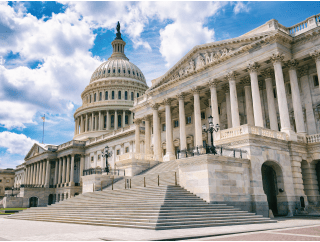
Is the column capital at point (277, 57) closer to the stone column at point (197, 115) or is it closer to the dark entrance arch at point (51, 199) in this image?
the stone column at point (197, 115)

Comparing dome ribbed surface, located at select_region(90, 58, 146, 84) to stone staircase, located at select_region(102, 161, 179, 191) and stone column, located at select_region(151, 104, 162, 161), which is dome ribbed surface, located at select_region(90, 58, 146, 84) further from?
stone staircase, located at select_region(102, 161, 179, 191)

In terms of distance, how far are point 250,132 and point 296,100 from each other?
9.61 metres

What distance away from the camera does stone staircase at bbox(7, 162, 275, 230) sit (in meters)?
18.7

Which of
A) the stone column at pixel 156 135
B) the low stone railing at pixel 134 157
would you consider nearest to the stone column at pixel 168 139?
the stone column at pixel 156 135

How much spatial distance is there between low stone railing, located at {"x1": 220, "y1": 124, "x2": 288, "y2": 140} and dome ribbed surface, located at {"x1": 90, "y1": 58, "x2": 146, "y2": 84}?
9079 cm

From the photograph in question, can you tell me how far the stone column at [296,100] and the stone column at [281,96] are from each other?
4.88 feet

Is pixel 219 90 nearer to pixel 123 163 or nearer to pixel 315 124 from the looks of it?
pixel 315 124

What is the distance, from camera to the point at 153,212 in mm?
19562

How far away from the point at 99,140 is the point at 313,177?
204ft

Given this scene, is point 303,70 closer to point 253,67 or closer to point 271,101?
point 271,101

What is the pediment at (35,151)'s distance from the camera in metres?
104

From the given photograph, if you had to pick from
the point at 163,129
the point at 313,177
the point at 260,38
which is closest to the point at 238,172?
the point at 313,177

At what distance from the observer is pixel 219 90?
149 ft

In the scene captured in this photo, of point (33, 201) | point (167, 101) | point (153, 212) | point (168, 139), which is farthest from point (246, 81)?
point (33, 201)
